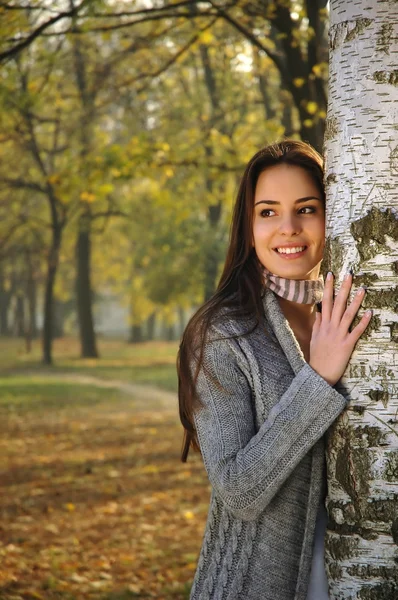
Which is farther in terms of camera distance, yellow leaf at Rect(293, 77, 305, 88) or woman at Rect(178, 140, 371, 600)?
yellow leaf at Rect(293, 77, 305, 88)

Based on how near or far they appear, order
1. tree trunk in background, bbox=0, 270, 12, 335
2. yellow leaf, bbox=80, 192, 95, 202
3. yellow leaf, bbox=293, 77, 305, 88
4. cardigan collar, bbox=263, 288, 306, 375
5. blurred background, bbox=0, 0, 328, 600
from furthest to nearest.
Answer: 1. tree trunk in background, bbox=0, 270, 12, 335
2. yellow leaf, bbox=80, 192, 95, 202
3. yellow leaf, bbox=293, 77, 305, 88
4. blurred background, bbox=0, 0, 328, 600
5. cardigan collar, bbox=263, 288, 306, 375

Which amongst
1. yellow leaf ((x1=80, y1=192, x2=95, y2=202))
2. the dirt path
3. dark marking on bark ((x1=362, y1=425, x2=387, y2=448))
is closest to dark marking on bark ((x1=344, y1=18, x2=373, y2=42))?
dark marking on bark ((x1=362, y1=425, x2=387, y2=448))

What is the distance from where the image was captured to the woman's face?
2.51 meters

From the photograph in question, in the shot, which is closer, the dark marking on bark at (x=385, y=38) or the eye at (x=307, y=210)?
the dark marking on bark at (x=385, y=38)

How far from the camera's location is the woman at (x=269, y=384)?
7.12 ft

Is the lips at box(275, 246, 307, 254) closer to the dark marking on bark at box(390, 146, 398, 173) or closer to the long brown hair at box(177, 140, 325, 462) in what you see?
the long brown hair at box(177, 140, 325, 462)

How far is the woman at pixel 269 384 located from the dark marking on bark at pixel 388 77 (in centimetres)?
48

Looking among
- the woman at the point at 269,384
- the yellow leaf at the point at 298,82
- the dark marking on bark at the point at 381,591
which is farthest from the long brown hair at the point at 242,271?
the yellow leaf at the point at 298,82

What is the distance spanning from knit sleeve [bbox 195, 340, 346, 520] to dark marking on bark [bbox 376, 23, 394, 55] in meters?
0.93

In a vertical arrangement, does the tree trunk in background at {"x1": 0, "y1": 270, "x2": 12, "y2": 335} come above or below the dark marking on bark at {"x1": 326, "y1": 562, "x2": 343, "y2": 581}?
below

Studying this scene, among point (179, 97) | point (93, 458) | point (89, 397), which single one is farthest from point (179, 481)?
point (179, 97)

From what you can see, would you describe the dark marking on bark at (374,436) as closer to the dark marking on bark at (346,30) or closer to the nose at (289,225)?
the nose at (289,225)

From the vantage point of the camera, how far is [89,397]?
1622 centimetres

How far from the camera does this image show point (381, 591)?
2105mm
